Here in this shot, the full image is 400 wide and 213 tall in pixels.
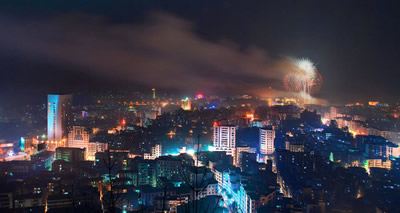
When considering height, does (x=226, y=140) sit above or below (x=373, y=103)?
below

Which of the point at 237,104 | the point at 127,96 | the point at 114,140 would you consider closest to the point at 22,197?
the point at 114,140

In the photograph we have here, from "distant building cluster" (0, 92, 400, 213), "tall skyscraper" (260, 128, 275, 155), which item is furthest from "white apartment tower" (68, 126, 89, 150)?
"tall skyscraper" (260, 128, 275, 155)

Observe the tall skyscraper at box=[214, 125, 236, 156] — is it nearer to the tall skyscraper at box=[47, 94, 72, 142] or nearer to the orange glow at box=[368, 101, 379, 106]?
the tall skyscraper at box=[47, 94, 72, 142]

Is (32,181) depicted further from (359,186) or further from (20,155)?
(359,186)

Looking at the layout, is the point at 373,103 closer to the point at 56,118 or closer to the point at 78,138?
the point at 78,138

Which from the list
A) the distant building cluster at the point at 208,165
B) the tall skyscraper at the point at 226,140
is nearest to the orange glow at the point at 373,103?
the distant building cluster at the point at 208,165

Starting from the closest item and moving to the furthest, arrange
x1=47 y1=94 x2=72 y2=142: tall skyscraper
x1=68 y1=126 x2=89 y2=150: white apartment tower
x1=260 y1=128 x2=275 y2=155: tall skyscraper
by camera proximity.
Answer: x1=260 y1=128 x2=275 y2=155: tall skyscraper, x1=68 y1=126 x2=89 y2=150: white apartment tower, x1=47 y1=94 x2=72 y2=142: tall skyscraper

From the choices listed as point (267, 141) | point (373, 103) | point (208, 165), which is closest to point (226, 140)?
point (267, 141)
